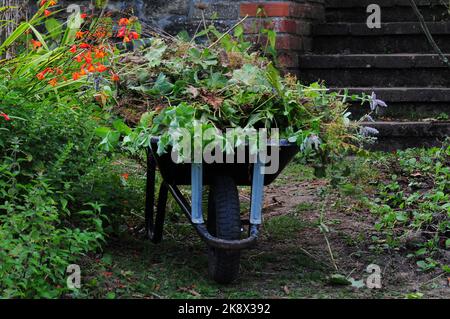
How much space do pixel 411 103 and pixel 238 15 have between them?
145cm

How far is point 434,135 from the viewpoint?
6141 mm

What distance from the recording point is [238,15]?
633 cm

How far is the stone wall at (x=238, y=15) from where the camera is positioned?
625 centimetres

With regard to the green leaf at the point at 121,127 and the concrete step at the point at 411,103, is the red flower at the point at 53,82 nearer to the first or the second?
the green leaf at the point at 121,127

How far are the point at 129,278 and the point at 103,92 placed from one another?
846mm

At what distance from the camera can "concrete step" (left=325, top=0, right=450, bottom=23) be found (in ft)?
22.8

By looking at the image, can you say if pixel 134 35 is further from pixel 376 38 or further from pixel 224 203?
pixel 376 38

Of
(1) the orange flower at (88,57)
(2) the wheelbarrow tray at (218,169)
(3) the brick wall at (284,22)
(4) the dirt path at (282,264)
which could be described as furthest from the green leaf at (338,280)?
(3) the brick wall at (284,22)

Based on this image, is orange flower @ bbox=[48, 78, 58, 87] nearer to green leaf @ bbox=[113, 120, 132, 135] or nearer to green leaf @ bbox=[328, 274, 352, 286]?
green leaf @ bbox=[113, 120, 132, 135]

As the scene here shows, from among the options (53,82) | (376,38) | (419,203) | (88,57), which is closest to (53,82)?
(53,82)

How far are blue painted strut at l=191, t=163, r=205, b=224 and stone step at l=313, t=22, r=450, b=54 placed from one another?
3.67 meters

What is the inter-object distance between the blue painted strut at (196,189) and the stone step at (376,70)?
10.9 ft

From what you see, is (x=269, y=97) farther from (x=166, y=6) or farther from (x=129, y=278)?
(x=166, y=6)
